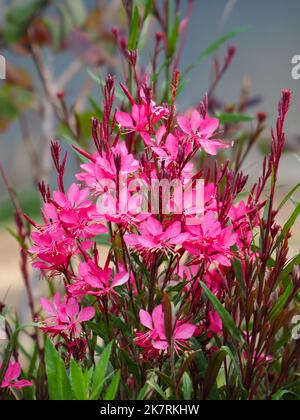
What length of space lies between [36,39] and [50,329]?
5.93ft

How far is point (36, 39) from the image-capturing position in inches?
93.9

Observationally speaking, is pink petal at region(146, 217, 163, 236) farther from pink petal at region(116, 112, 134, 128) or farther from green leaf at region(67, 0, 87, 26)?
green leaf at region(67, 0, 87, 26)

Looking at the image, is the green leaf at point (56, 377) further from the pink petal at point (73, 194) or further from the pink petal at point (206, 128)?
the pink petal at point (206, 128)

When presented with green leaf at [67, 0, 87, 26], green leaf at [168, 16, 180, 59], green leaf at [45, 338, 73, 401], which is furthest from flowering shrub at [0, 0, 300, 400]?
green leaf at [67, 0, 87, 26]


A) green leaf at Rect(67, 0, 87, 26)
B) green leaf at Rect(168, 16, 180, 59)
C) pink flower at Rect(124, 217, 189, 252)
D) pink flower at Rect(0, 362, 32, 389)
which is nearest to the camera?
pink flower at Rect(124, 217, 189, 252)

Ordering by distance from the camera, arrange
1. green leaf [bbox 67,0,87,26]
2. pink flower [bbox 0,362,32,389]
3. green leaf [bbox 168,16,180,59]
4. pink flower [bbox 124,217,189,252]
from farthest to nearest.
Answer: green leaf [bbox 67,0,87,26], green leaf [bbox 168,16,180,59], pink flower [bbox 0,362,32,389], pink flower [bbox 124,217,189,252]

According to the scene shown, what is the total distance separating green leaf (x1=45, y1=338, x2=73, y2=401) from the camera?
0.73 meters

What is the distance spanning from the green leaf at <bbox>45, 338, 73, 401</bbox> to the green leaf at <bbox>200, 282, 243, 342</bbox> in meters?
0.17

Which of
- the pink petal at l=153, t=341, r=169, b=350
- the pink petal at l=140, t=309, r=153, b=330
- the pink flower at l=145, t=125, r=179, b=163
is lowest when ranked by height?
the pink petal at l=153, t=341, r=169, b=350

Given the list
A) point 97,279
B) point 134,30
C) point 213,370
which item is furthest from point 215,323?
point 134,30

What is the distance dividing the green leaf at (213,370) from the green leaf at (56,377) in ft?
0.51

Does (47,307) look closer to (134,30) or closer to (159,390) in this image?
(159,390)

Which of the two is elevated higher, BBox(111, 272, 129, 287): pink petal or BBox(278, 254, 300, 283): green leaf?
BBox(278, 254, 300, 283): green leaf

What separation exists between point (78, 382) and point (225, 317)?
17 cm
